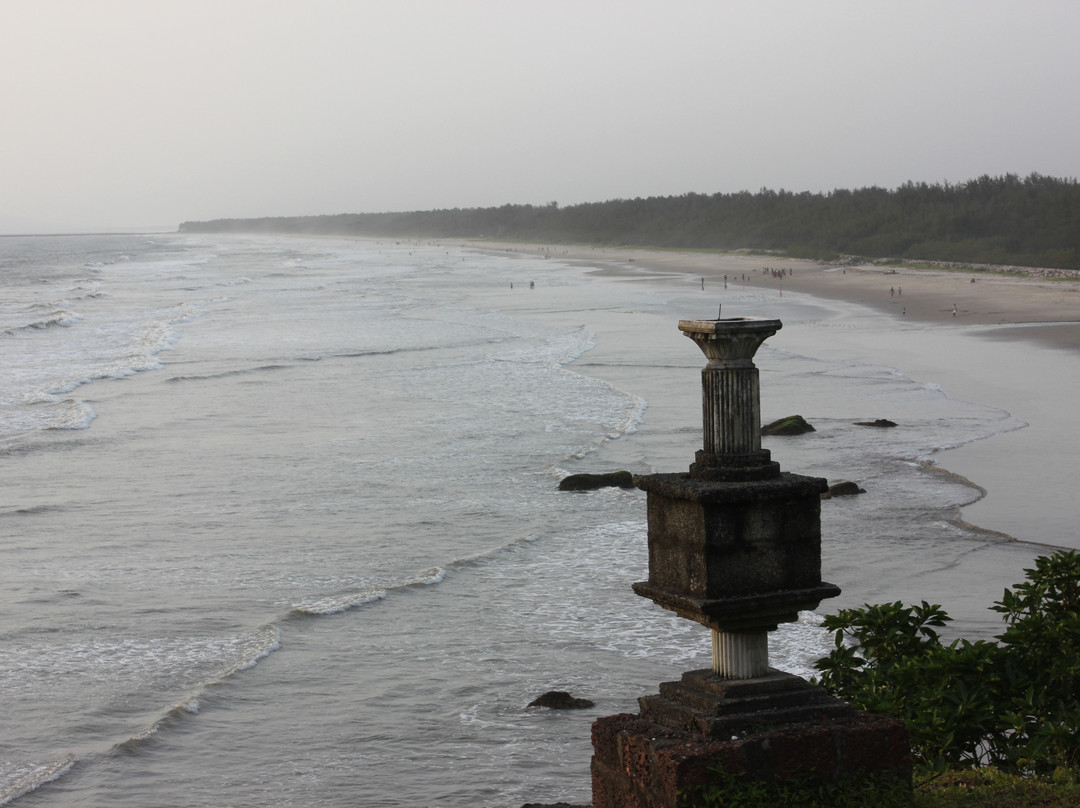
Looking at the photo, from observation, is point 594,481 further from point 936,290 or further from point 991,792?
point 936,290

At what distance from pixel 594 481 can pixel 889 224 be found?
89.9m

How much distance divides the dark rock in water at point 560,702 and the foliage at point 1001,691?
2960 mm

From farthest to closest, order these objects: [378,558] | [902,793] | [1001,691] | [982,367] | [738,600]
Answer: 1. [982,367]
2. [378,558]
3. [1001,691]
4. [902,793]
5. [738,600]

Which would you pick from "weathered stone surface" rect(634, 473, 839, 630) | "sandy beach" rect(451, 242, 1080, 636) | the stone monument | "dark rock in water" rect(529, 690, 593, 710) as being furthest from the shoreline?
"weathered stone surface" rect(634, 473, 839, 630)

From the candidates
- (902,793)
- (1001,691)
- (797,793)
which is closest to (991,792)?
(902,793)

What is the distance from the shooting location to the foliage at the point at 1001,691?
260 inches

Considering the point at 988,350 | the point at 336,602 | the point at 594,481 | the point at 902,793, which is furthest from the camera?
the point at 988,350

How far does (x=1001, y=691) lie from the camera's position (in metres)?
6.95

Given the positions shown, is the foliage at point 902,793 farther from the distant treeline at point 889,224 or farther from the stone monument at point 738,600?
the distant treeline at point 889,224

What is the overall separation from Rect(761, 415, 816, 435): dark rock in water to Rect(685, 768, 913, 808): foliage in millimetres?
16130

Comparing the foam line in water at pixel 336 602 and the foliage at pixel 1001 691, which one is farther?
the foam line in water at pixel 336 602

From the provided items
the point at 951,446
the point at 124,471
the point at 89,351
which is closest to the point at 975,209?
the point at 89,351

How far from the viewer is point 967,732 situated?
6781mm

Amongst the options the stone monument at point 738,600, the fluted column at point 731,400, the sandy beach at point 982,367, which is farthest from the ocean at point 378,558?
the fluted column at point 731,400
